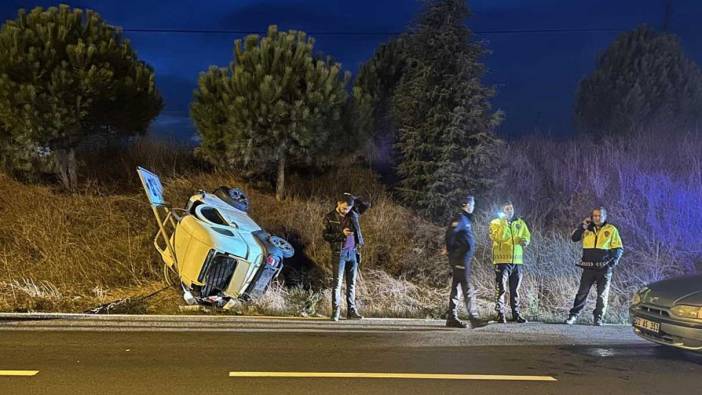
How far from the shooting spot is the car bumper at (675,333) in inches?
226

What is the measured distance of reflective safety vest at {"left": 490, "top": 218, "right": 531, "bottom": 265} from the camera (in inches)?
328

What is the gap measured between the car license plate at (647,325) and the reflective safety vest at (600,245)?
164cm

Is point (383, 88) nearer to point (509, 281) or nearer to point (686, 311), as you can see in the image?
point (509, 281)

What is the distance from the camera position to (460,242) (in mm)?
7910

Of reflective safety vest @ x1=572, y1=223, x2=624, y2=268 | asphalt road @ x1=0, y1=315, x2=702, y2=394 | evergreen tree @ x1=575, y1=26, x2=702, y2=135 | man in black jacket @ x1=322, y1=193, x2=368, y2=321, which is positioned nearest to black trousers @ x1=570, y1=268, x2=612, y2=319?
reflective safety vest @ x1=572, y1=223, x2=624, y2=268

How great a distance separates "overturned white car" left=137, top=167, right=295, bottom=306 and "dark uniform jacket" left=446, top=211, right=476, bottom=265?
2.58m

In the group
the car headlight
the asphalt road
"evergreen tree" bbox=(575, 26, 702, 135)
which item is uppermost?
"evergreen tree" bbox=(575, 26, 702, 135)

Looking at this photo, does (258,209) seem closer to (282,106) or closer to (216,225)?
(282,106)

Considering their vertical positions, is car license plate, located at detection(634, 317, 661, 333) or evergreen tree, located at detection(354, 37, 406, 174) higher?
evergreen tree, located at detection(354, 37, 406, 174)

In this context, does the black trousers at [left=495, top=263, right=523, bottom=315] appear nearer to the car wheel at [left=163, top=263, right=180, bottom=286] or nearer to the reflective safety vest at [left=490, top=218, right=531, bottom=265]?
the reflective safety vest at [left=490, top=218, right=531, bottom=265]

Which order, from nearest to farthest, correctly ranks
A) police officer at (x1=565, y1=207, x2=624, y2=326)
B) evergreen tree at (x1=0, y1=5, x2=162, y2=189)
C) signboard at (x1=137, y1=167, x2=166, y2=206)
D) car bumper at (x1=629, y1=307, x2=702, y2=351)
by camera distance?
car bumper at (x1=629, y1=307, x2=702, y2=351)
police officer at (x1=565, y1=207, x2=624, y2=326)
signboard at (x1=137, y1=167, x2=166, y2=206)
evergreen tree at (x1=0, y1=5, x2=162, y2=189)

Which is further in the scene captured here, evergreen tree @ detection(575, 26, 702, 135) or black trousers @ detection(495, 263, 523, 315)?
evergreen tree @ detection(575, 26, 702, 135)

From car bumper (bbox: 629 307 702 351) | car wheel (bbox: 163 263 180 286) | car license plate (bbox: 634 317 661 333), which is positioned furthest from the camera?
car wheel (bbox: 163 263 180 286)

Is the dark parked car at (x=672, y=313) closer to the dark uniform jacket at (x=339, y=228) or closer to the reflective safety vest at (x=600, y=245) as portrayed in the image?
the reflective safety vest at (x=600, y=245)
